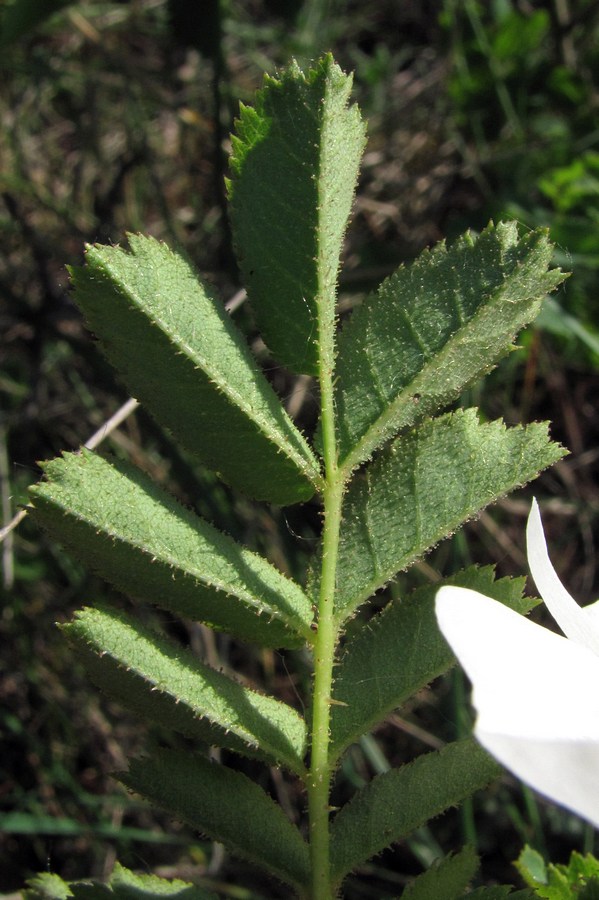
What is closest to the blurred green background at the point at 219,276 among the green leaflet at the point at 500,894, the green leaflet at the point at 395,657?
the green leaflet at the point at 395,657

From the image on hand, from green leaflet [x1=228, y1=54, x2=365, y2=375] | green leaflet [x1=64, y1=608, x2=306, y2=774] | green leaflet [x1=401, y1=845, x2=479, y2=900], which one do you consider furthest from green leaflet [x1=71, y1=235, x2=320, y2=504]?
green leaflet [x1=401, y1=845, x2=479, y2=900]

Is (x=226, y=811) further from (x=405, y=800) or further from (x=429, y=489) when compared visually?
(x=429, y=489)

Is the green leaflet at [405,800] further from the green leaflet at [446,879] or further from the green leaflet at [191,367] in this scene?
the green leaflet at [191,367]

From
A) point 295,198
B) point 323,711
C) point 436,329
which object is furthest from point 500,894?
point 295,198

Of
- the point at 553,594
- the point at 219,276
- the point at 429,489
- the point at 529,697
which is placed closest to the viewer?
the point at 529,697

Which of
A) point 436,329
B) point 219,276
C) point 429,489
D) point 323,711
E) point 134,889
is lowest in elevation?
point 134,889

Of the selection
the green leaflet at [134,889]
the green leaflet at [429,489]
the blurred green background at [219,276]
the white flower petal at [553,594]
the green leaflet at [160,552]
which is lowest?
the green leaflet at [134,889]

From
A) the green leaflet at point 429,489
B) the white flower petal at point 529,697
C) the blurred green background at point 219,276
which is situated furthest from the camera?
the blurred green background at point 219,276
